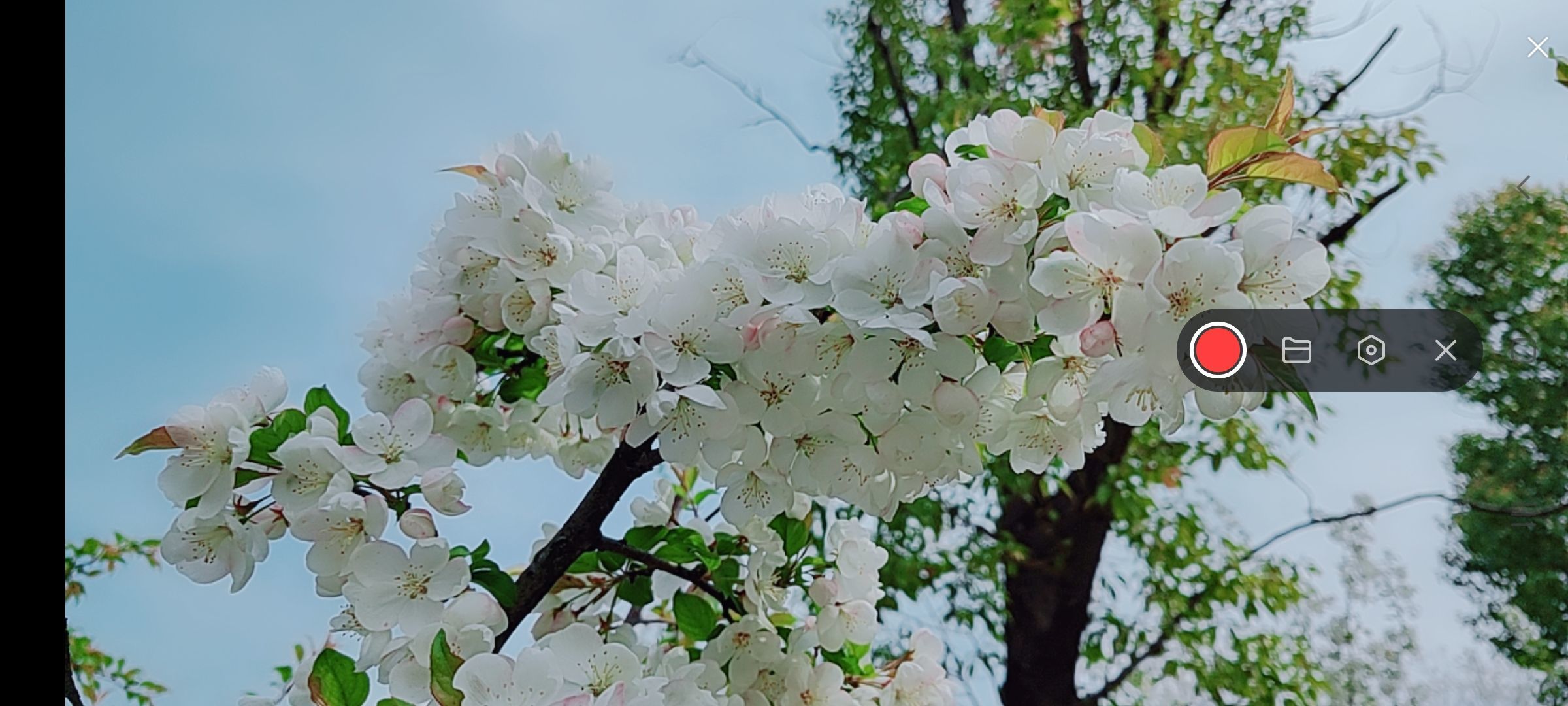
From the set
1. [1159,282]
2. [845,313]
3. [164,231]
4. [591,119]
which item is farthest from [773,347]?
[591,119]

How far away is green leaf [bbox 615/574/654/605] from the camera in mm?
610

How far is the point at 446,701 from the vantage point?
0.44m

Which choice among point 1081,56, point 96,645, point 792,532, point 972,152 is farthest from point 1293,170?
point 1081,56

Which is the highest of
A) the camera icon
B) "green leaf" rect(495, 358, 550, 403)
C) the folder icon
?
the camera icon

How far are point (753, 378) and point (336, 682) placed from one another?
0.21 m

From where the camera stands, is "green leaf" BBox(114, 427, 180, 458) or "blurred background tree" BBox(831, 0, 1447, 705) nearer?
"green leaf" BBox(114, 427, 180, 458)

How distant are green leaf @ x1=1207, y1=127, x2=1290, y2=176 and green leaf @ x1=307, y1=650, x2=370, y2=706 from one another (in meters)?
0.41

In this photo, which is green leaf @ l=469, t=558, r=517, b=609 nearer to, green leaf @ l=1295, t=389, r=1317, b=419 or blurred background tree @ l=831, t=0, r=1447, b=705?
green leaf @ l=1295, t=389, r=1317, b=419

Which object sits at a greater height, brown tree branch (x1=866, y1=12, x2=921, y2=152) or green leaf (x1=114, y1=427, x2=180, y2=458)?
brown tree branch (x1=866, y1=12, x2=921, y2=152)

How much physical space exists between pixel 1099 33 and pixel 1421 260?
2.06 ft

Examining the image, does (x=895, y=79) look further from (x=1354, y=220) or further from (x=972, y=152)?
(x=972, y=152)

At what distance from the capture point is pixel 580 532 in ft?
1.84

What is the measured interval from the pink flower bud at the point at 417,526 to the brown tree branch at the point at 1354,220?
5.02 ft

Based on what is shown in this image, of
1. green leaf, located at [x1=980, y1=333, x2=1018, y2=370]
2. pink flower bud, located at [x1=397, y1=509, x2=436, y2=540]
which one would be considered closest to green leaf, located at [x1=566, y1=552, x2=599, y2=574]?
pink flower bud, located at [x1=397, y1=509, x2=436, y2=540]
